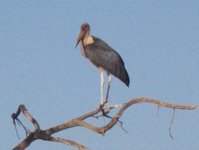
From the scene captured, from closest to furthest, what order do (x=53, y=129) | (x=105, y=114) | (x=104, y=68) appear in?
(x=53, y=129)
(x=105, y=114)
(x=104, y=68)

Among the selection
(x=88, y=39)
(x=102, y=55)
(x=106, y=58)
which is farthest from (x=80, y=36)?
(x=106, y=58)

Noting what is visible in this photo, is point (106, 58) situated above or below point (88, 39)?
below

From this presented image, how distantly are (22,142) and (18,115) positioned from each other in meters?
1.21

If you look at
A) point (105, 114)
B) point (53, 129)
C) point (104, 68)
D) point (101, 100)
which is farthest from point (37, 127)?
point (104, 68)

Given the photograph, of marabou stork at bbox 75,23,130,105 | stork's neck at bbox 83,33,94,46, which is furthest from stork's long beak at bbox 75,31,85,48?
stork's neck at bbox 83,33,94,46

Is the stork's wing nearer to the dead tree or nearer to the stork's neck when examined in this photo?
the stork's neck

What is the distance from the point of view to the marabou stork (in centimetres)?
1577

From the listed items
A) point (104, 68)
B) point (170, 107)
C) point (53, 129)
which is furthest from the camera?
point (104, 68)

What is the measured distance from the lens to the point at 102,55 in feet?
53.3

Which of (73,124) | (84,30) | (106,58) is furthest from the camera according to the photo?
(84,30)

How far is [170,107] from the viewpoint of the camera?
11414 mm

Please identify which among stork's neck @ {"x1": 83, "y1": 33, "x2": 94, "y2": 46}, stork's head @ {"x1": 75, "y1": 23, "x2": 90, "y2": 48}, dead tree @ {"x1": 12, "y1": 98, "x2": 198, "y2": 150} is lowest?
dead tree @ {"x1": 12, "y1": 98, "x2": 198, "y2": 150}

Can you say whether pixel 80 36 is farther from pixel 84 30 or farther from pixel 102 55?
pixel 102 55

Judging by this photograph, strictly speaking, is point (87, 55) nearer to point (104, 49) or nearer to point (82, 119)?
point (104, 49)
